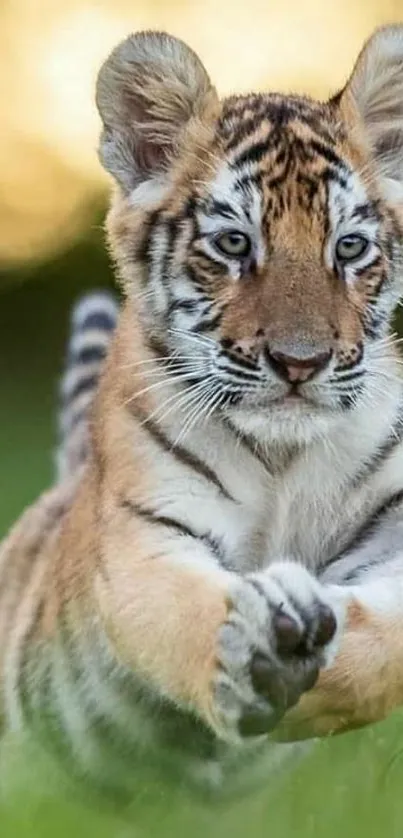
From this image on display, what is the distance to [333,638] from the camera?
2.07 m

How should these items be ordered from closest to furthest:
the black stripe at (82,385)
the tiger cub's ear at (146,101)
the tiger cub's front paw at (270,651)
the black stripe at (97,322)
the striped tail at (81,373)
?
the tiger cub's front paw at (270,651) < the tiger cub's ear at (146,101) < the striped tail at (81,373) < the black stripe at (82,385) < the black stripe at (97,322)

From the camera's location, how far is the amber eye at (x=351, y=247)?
98.6 inches

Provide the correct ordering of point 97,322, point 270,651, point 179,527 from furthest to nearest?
point 97,322 → point 179,527 → point 270,651

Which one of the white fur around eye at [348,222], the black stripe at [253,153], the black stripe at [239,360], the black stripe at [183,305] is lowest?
the black stripe at [239,360]

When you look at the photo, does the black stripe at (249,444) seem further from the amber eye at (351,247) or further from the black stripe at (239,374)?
the amber eye at (351,247)

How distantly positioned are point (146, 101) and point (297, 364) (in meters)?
0.64

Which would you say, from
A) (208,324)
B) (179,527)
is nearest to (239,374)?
(208,324)

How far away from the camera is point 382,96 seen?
2803mm

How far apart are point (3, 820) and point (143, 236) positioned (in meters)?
0.91

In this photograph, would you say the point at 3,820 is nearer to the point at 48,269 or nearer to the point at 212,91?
the point at 212,91

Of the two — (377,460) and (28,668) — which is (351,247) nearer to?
(377,460)

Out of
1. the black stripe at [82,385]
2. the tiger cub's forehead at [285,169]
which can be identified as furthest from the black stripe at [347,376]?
the black stripe at [82,385]

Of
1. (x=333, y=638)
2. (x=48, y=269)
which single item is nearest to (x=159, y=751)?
(x=333, y=638)

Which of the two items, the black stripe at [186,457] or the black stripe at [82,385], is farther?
the black stripe at [82,385]
